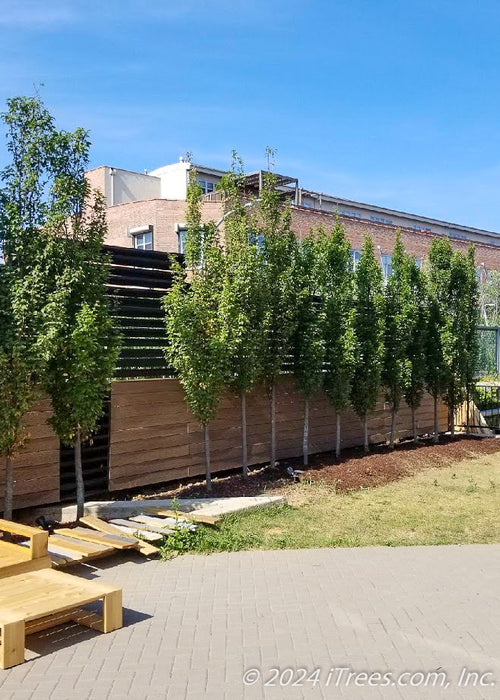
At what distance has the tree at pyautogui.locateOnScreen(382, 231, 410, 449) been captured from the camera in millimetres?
14398

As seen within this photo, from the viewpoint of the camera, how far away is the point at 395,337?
47.3 feet

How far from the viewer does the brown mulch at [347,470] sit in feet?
34.0

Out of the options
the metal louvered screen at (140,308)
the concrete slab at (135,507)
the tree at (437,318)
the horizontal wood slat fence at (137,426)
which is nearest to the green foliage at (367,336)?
the tree at (437,318)

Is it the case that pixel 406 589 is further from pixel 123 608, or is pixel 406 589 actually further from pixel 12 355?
pixel 12 355

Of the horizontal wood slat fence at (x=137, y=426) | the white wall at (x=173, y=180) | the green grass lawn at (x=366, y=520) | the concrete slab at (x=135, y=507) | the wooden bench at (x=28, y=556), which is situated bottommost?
the green grass lawn at (x=366, y=520)

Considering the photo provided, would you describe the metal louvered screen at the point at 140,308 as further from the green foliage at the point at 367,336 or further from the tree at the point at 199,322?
the green foliage at the point at 367,336

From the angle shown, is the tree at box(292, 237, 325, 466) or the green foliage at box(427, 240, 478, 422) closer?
the tree at box(292, 237, 325, 466)

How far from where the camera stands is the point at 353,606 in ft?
18.6

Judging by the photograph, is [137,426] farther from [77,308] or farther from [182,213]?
[182,213]

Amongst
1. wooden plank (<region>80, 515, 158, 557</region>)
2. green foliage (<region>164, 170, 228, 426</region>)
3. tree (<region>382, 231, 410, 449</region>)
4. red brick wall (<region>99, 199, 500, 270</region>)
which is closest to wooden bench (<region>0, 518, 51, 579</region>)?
wooden plank (<region>80, 515, 158, 557</region>)

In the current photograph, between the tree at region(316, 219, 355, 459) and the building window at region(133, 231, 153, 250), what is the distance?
2974 cm

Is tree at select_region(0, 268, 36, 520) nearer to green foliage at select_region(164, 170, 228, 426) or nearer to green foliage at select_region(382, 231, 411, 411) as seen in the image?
green foliage at select_region(164, 170, 228, 426)

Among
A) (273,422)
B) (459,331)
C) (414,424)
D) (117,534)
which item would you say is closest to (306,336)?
(273,422)

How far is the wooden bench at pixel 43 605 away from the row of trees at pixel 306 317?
15.8 feet
